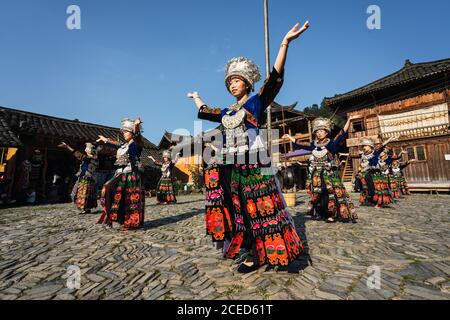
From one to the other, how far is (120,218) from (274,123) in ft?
70.3

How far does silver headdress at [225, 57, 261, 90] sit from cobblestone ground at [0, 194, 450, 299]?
2.09 meters

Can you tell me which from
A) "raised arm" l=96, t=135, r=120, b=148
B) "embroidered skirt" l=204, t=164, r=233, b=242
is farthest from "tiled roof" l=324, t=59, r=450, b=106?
"embroidered skirt" l=204, t=164, r=233, b=242

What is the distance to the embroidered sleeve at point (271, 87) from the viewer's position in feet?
7.08

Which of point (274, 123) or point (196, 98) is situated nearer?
point (196, 98)

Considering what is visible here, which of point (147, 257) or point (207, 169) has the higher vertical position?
point (207, 169)

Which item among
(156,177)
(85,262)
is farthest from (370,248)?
(156,177)

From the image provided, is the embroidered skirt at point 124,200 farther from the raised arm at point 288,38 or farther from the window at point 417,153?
the window at point 417,153

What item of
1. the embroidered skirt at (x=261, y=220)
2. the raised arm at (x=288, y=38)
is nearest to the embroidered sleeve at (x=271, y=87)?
the raised arm at (x=288, y=38)

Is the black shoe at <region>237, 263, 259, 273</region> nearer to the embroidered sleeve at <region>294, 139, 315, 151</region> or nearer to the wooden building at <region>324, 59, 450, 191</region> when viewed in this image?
the embroidered sleeve at <region>294, 139, 315, 151</region>

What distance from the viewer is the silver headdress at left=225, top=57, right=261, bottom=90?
2.53m

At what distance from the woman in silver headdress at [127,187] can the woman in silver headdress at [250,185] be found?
8.92 ft

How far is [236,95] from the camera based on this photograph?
2.60 m
